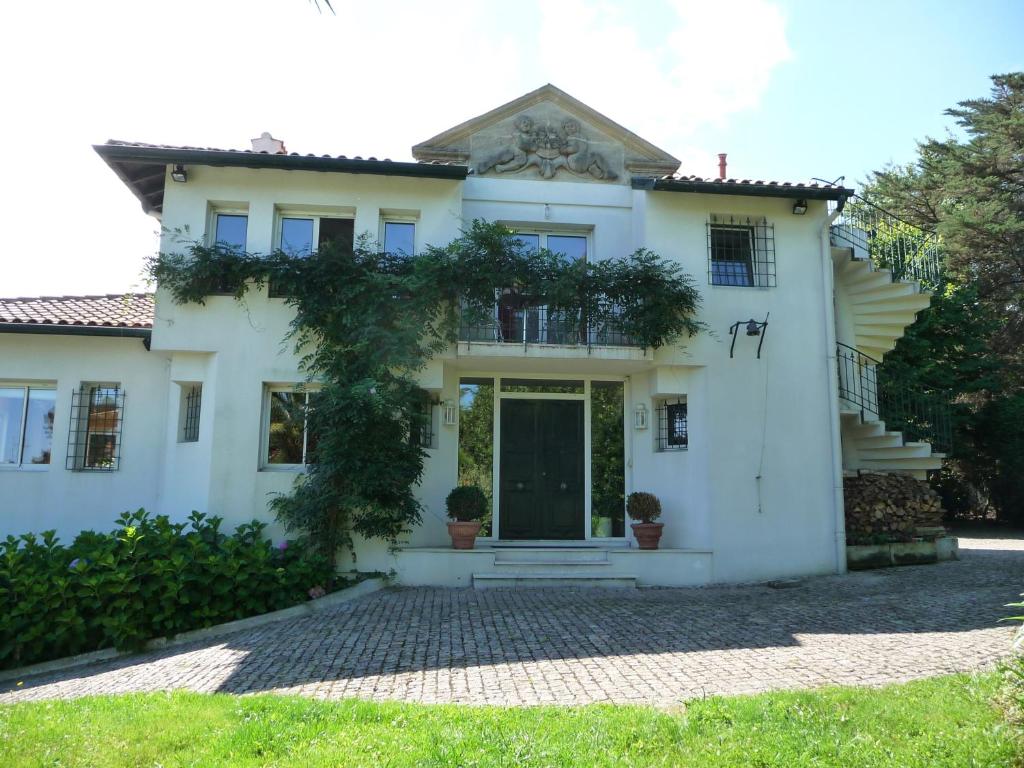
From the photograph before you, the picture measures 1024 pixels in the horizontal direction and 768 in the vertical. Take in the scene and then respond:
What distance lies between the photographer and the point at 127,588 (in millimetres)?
7953

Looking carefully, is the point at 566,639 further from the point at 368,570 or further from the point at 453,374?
the point at 453,374

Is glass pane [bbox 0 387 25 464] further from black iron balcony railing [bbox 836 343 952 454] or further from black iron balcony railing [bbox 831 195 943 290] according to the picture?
black iron balcony railing [bbox 831 195 943 290]

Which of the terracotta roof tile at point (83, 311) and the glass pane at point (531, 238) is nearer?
the terracotta roof tile at point (83, 311)

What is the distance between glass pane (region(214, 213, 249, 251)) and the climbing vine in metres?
0.65

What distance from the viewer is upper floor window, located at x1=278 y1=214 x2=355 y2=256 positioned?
36.7ft

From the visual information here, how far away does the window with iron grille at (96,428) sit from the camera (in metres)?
11.1

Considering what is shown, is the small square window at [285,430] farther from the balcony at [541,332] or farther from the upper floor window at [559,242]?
the upper floor window at [559,242]

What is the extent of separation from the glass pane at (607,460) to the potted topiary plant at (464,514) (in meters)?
2.31

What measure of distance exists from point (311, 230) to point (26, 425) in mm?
5542

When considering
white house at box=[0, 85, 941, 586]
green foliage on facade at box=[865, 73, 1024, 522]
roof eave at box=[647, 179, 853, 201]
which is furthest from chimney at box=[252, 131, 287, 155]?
green foliage on facade at box=[865, 73, 1024, 522]

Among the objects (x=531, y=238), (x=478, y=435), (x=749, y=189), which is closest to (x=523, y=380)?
(x=478, y=435)

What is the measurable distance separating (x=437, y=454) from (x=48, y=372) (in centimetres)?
639

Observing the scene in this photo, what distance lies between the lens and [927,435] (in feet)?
48.6

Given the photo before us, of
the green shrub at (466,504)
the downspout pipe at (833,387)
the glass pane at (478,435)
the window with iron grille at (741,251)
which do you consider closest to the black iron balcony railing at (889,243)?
the downspout pipe at (833,387)
